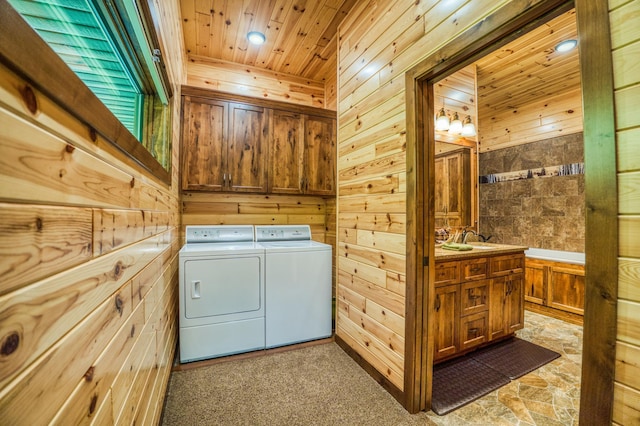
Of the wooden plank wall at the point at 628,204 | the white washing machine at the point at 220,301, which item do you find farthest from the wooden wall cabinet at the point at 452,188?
the wooden plank wall at the point at 628,204

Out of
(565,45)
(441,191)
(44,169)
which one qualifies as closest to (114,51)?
(44,169)

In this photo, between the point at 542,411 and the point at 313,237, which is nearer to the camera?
the point at 542,411

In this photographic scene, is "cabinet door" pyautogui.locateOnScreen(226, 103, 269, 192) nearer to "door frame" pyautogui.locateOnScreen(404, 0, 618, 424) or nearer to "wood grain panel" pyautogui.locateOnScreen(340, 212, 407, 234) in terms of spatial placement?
"wood grain panel" pyautogui.locateOnScreen(340, 212, 407, 234)

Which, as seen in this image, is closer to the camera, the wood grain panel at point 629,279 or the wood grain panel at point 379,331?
the wood grain panel at point 629,279

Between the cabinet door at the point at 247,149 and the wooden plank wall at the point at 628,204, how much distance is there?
2.47 m

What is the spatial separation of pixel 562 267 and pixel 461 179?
1.59 m

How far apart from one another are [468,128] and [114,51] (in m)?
3.03

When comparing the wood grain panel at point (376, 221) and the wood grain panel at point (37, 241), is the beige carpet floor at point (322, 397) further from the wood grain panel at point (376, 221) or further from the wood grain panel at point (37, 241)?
the wood grain panel at point (37, 241)

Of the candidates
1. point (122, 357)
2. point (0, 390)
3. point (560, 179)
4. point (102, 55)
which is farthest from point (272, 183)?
point (560, 179)

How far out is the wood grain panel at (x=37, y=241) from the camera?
36 cm

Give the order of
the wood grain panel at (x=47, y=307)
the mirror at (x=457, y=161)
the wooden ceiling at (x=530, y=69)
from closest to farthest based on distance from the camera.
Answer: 1. the wood grain panel at (x=47, y=307)
2. the wooden ceiling at (x=530, y=69)
3. the mirror at (x=457, y=161)

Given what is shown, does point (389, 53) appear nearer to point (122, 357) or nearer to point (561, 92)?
point (122, 357)

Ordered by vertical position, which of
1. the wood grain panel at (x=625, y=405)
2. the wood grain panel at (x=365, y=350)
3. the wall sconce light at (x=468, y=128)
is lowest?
the wood grain panel at (x=365, y=350)

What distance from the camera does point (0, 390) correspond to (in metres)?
0.34
